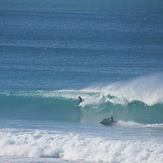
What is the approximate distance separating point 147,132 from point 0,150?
263 inches

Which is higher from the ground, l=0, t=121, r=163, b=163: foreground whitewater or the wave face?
the wave face

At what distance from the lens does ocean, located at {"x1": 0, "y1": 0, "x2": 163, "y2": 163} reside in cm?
3181

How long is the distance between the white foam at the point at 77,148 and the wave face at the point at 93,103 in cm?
688

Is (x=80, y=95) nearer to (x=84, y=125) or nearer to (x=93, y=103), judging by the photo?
(x=93, y=103)

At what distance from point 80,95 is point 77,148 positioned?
12.9 metres

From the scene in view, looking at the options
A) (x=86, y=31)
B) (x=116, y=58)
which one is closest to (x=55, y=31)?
(x=86, y=31)

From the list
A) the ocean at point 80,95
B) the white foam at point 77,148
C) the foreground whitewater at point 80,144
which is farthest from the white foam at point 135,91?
the white foam at point 77,148

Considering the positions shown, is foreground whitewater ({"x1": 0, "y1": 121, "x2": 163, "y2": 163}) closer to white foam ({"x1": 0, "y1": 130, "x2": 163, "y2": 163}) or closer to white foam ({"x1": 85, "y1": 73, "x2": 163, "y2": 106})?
white foam ({"x1": 0, "y1": 130, "x2": 163, "y2": 163})

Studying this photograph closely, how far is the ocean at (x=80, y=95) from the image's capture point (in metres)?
31.8

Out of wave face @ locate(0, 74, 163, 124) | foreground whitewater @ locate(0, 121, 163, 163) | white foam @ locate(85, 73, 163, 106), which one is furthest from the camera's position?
white foam @ locate(85, 73, 163, 106)

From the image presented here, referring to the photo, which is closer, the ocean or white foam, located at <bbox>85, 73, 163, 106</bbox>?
the ocean

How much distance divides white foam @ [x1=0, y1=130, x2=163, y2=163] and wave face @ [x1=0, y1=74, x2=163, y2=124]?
6884mm

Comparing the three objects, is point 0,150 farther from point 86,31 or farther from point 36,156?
point 86,31

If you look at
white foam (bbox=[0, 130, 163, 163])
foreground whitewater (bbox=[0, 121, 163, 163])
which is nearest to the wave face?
foreground whitewater (bbox=[0, 121, 163, 163])
